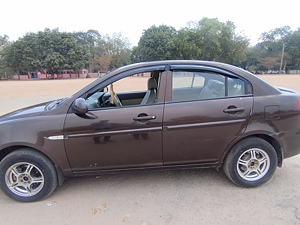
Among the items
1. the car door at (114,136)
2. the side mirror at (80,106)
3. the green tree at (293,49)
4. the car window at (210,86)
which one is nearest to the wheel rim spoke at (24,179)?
the car door at (114,136)

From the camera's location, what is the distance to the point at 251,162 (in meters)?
2.65

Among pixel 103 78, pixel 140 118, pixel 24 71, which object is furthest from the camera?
pixel 24 71

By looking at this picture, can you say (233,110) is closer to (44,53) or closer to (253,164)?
(253,164)

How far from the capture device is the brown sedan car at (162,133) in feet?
7.77

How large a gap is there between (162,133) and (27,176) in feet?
5.78

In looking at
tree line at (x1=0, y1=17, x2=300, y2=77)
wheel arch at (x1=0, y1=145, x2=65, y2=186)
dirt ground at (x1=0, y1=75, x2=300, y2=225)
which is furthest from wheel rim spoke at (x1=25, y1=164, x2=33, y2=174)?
tree line at (x1=0, y1=17, x2=300, y2=77)

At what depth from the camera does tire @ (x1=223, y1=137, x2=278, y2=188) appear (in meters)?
2.58

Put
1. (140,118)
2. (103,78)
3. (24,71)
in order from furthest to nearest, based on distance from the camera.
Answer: (24,71), (103,78), (140,118)

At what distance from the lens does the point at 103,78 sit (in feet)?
8.25

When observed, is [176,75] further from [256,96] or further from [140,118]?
[256,96]

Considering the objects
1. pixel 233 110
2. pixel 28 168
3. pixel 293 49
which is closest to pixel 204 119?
pixel 233 110

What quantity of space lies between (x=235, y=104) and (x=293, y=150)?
1059 mm

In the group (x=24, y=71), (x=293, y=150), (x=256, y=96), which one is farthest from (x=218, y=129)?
(x=24, y=71)

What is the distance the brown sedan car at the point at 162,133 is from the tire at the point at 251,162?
12 mm
